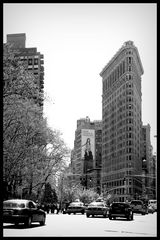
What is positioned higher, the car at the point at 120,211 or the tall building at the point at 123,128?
the tall building at the point at 123,128

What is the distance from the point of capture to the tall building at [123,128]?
15462 centimetres

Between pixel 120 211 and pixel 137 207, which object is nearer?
pixel 120 211

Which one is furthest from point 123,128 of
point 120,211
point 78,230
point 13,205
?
point 78,230

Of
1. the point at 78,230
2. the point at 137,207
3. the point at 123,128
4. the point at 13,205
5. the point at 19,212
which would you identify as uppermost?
the point at 123,128

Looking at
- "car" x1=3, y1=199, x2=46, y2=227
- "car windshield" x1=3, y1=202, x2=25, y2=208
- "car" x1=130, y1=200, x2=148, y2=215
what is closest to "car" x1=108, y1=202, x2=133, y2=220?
"car" x1=3, y1=199, x2=46, y2=227

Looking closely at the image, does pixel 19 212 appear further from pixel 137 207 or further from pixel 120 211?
pixel 137 207

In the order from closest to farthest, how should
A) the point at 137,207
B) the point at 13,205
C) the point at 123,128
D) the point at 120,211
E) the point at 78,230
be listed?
1. the point at 78,230
2. the point at 13,205
3. the point at 120,211
4. the point at 137,207
5. the point at 123,128

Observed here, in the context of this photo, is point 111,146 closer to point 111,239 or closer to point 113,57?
point 113,57

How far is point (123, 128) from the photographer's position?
160m

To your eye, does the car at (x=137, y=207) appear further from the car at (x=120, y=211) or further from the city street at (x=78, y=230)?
the city street at (x=78, y=230)

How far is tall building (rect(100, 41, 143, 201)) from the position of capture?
6088 inches

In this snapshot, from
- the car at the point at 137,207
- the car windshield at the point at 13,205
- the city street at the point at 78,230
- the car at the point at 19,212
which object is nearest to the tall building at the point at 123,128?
the car at the point at 137,207

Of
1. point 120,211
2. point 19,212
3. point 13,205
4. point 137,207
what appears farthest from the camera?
point 137,207

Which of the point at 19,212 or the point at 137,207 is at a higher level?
the point at 19,212
